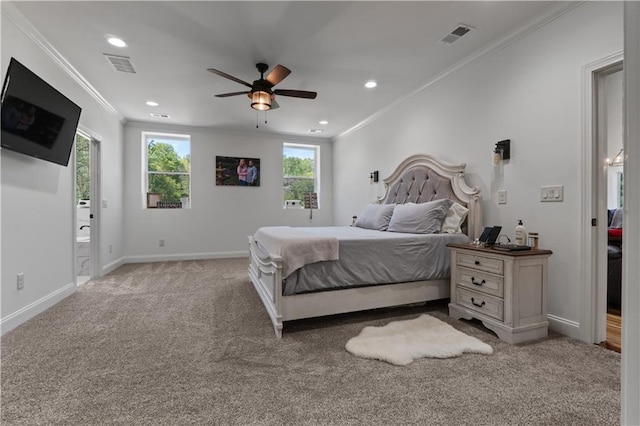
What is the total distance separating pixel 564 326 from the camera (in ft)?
7.52

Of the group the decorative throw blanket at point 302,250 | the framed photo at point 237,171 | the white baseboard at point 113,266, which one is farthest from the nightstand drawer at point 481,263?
the white baseboard at point 113,266

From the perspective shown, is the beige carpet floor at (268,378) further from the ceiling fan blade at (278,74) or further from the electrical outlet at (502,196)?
the ceiling fan blade at (278,74)

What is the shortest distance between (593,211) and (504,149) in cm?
88

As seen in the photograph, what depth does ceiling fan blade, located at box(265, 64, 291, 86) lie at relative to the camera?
2756 mm

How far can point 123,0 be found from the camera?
2209 mm

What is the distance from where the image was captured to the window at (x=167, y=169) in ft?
18.2

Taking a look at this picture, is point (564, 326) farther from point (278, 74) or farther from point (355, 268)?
point (278, 74)

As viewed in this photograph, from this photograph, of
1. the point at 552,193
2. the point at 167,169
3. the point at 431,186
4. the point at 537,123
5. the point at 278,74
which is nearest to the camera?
the point at 552,193

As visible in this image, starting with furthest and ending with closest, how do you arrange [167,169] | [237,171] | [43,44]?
[237,171] → [167,169] → [43,44]

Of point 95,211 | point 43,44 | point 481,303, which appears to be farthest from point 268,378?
point 95,211

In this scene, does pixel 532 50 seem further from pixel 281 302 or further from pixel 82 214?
pixel 82 214

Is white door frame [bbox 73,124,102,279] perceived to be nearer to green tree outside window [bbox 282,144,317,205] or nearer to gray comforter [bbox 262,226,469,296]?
green tree outside window [bbox 282,144,317,205]

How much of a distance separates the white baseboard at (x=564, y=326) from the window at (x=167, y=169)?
5695 millimetres

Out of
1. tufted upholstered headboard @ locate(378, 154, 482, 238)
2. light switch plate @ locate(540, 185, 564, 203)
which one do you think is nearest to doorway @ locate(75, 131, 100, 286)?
tufted upholstered headboard @ locate(378, 154, 482, 238)
